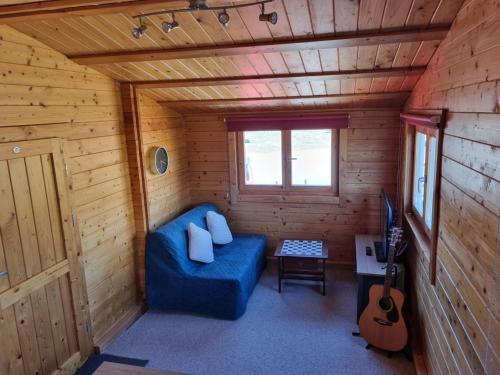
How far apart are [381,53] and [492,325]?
1.93 m

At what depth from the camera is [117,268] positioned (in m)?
3.51

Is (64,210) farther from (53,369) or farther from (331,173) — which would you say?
(331,173)

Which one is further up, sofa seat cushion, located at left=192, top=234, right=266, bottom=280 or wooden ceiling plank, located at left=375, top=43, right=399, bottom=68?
wooden ceiling plank, located at left=375, top=43, right=399, bottom=68

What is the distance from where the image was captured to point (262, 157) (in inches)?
189

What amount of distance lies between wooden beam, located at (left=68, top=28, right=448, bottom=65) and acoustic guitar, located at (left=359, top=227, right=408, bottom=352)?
1.61m

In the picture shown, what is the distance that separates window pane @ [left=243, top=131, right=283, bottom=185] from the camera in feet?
15.5

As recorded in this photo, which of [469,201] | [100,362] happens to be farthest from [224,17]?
[100,362]

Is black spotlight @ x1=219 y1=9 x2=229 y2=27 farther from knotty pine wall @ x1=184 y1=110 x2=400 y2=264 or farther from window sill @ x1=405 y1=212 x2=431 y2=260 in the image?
knotty pine wall @ x1=184 y1=110 x2=400 y2=264

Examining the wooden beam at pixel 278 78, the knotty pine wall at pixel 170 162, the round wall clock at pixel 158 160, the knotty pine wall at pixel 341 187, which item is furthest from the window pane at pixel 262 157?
the wooden beam at pixel 278 78

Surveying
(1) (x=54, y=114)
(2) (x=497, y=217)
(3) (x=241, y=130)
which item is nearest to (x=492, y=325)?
(2) (x=497, y=217)

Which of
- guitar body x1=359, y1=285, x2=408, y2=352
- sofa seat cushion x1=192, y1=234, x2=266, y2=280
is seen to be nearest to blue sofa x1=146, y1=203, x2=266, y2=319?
sofa seat cushion x1=192, y1=234, x2=266, y2=280

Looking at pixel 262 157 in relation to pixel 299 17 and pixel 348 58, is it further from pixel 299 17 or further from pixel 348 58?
pixel 299 17

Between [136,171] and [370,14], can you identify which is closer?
[370,14]

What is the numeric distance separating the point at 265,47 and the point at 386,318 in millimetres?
2243
